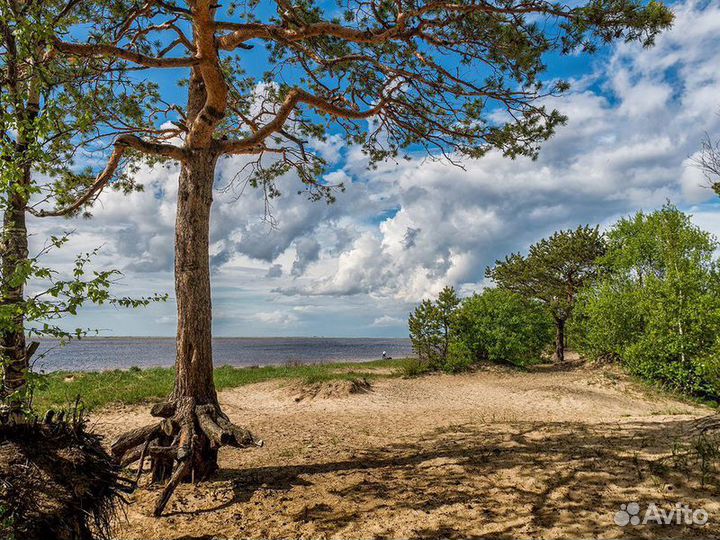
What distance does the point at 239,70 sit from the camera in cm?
913

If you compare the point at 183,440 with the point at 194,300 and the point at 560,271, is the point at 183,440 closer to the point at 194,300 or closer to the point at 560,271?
the point at 194,300

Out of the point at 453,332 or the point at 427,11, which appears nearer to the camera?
the point at 427,11

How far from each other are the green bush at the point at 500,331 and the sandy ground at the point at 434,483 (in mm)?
8602

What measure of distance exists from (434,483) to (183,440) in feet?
10.1

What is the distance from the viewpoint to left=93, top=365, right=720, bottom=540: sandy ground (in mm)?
3898

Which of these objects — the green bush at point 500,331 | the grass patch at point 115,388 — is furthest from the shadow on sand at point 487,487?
the green bush at point 500,331

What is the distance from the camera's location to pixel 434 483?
16.1ft

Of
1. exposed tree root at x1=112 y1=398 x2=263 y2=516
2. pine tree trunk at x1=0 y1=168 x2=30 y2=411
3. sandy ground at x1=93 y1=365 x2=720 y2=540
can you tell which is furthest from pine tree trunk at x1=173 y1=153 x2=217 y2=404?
pine tree trunk at x1=0 y1=168 x2=30 y2=411

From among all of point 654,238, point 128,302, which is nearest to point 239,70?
point 128,302

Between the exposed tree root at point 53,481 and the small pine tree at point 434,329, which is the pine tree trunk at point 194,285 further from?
the small pine tree at point 434,329

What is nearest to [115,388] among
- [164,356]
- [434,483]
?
[434,483]

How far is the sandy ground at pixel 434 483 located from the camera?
390cm

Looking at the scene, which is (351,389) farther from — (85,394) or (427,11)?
(427,11)

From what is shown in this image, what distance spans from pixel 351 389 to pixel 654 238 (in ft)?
41.2
